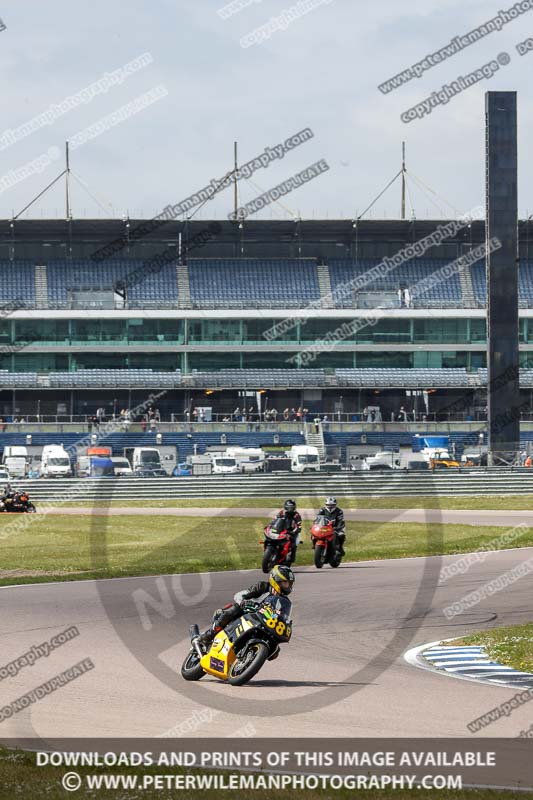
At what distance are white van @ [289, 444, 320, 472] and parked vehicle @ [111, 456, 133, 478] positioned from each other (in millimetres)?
8788

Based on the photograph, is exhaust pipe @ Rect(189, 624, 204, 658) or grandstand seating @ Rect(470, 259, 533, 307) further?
grandstand seating @ Rect(470, 259, 533, 307)

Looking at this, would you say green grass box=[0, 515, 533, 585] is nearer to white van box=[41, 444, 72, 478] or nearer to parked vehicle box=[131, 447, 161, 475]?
white van box=[41, 444, 72, 478]

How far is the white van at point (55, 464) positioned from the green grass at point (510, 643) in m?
46.6

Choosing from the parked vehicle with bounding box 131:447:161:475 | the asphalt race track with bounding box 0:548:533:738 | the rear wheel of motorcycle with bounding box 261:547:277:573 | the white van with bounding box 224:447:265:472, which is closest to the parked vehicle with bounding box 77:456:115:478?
the parked vehicle with bounding box 131:447:161:475

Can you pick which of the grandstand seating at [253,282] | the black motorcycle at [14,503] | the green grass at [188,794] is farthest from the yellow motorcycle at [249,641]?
the grandstand seating at [253,282]

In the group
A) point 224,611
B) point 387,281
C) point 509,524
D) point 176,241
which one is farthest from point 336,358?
point 224,611

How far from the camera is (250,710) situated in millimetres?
11953

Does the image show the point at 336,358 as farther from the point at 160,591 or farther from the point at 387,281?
the point at 160,591

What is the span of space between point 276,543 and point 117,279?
6390 cm

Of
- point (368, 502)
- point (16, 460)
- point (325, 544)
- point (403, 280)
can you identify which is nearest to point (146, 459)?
point (16, 460)

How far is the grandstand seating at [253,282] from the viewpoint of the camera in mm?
86625

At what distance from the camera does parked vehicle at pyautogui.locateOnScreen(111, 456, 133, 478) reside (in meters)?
63.5

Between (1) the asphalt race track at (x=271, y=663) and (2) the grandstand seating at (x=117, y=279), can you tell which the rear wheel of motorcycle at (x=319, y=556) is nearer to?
(1) the asphalt race track at (x=271, y=663)

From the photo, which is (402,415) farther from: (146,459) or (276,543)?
(276,543)
